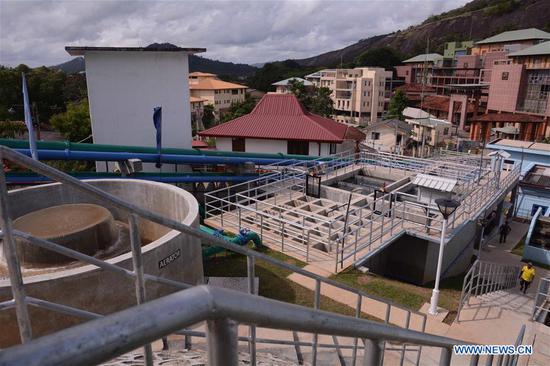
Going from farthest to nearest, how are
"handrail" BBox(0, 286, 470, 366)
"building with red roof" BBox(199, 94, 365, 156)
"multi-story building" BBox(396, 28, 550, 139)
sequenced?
"multi-story building" BBox(396, 28, 550, 139) < "building with red roof" BBox(199, 94, 365, 156) < "handrail" BBox(0, 286, 470, 366)

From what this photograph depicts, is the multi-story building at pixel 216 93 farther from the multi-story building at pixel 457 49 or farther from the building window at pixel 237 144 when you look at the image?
the multi-story building at pixel 457 49

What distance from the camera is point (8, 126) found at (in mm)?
35844

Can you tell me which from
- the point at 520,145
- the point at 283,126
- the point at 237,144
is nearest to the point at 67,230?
the point at 237,144

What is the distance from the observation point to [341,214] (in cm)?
1747

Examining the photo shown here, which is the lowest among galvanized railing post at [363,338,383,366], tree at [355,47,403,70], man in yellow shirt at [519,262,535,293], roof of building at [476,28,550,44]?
man in yellow shirt at [519,262,535,293]

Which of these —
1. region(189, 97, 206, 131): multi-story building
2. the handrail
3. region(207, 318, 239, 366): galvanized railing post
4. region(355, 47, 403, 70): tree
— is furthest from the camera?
region(355, 47, 403, 70): tree

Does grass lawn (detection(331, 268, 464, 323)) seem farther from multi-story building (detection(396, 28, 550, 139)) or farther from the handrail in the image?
multi-story building (detection(396, 28, 550, 139))

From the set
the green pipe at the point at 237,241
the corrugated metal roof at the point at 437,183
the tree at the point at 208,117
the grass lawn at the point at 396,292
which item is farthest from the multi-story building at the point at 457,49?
the green pipe at the point at 237,241

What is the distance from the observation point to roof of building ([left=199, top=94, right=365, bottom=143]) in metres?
29.0

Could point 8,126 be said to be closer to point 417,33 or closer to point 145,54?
point 145,54

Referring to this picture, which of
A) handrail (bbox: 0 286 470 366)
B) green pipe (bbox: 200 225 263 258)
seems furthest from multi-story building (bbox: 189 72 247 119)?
handrail (bbox: 0 286 470 366)

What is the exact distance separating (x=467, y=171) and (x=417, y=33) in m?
173

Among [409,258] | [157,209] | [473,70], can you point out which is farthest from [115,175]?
[473,70]

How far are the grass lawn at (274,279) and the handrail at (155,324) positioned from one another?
9585 millimetres
